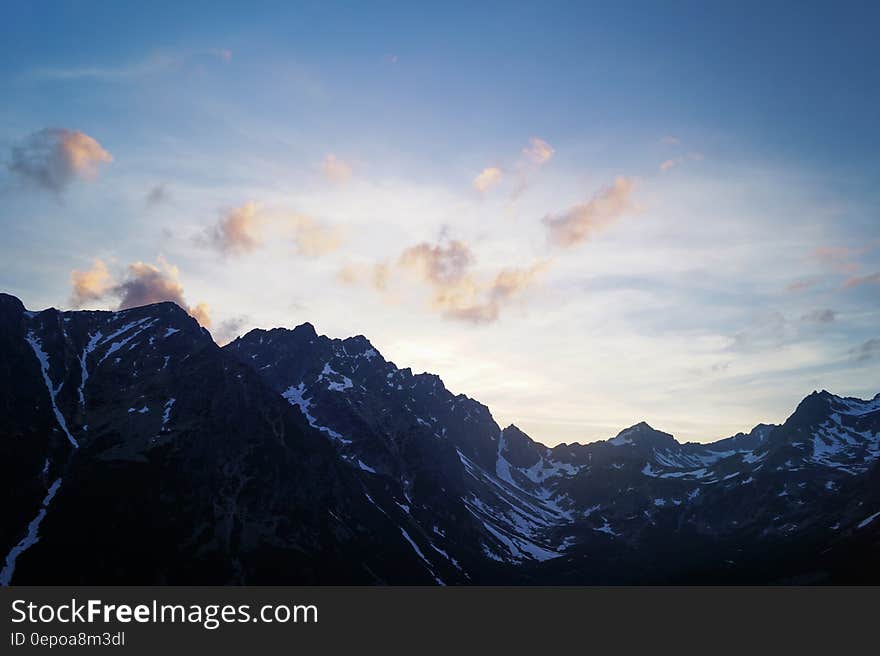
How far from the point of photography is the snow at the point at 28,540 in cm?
15556

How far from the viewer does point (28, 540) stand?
17012cm

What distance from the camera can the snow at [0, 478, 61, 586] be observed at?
510ft
